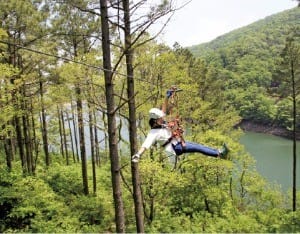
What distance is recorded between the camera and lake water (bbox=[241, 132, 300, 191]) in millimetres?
28172

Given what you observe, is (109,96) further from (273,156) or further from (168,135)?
(273,156)

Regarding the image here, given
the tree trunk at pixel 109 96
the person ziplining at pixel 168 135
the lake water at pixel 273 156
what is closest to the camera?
the person ziplining at pixel 168 135

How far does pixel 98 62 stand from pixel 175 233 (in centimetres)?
661

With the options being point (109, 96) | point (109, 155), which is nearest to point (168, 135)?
point (109, 96)

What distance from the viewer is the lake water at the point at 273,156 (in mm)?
28172

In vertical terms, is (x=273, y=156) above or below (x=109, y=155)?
below

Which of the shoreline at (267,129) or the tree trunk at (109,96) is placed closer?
the tree trunk at (109,96)

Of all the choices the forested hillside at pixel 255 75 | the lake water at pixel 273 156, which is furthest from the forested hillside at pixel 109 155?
the forested hillside at pixel 255 75

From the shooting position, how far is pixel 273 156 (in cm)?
3781

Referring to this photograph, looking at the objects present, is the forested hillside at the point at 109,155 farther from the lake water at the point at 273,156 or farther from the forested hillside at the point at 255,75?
the forested hillside at the point at 255,75

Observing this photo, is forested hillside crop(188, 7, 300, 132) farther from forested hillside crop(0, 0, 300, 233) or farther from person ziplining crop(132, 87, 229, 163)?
person ziplining crop(132, 87, 229, 163)

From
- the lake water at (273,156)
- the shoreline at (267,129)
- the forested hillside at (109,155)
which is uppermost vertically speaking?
the forested hillside at (109,155)

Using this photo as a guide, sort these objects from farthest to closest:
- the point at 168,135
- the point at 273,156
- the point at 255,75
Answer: the point at 255,75 → the point at 273,156 → the point at 168,135

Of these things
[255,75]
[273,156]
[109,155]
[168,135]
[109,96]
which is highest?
[255,75]
